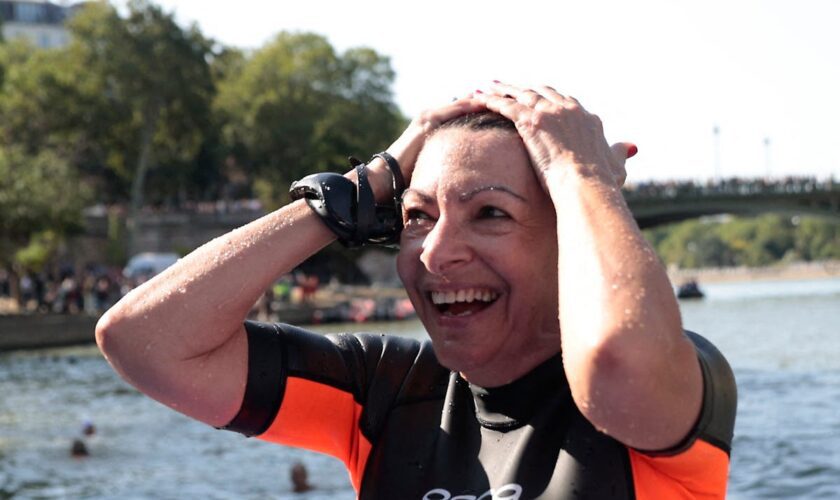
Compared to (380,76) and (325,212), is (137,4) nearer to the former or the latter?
(380,76)

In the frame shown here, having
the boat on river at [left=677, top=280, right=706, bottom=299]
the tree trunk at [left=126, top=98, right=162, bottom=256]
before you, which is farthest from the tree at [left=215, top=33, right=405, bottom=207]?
the boat on river at [left=677, top=280, right=706, bottom=299]

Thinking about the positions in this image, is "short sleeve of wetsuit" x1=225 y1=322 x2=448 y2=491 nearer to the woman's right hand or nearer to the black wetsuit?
the black wetsuit

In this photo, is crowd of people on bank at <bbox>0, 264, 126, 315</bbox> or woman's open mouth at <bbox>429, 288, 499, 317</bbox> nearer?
woman's open mouth at <bbox>429, 288, 499, 317</bbox>

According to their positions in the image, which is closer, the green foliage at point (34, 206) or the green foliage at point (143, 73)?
the green foliage at point (34, 206)

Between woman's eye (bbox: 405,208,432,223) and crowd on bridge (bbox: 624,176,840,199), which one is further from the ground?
woman's eye (bbox: 405,208,432,223)

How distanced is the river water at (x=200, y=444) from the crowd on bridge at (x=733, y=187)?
37242 mm

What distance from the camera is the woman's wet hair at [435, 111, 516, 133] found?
8.79 ft

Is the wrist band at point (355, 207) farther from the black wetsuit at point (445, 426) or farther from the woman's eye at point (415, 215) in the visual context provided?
the black wetsuit at point (445, 426)

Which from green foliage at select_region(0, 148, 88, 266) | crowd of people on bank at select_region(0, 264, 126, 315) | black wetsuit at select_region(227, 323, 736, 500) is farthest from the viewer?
green foliage at select_region(0, 148, 88, 266)

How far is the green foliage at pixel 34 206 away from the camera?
43469 millimetres

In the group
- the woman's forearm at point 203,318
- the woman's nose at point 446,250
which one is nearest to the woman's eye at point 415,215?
the woman's nose at point 446,250

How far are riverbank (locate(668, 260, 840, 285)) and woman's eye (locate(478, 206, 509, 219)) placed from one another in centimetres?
13140

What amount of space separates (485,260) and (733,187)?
7089 centimetres

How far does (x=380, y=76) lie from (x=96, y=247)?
22.4 m
